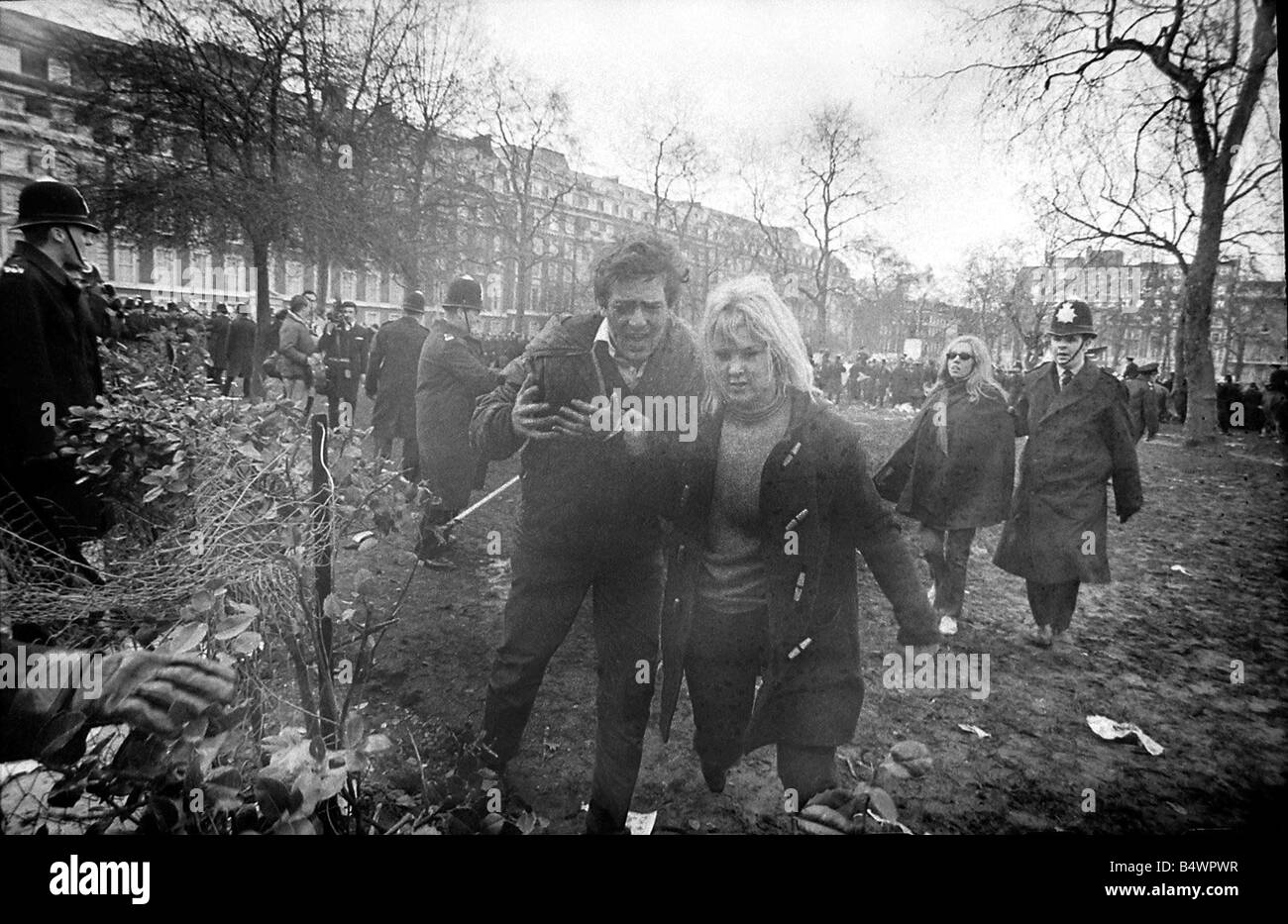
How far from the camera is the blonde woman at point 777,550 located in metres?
1.65

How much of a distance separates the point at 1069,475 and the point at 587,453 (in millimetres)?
1747

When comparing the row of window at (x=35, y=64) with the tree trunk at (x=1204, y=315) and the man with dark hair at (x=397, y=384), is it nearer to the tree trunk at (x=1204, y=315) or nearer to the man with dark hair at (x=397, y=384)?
the man with dark hair at (x=397, y=384)

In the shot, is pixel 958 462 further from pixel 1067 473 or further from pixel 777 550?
pixel 777 550

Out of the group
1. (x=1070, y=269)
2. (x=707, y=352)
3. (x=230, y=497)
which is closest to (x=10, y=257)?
(x=230, y=497)

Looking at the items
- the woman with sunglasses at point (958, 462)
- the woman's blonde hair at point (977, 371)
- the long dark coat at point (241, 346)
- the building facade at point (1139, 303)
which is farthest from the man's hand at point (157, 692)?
the building facade at point (1139, 303)

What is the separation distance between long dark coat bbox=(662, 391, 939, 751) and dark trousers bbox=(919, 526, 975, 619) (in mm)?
686

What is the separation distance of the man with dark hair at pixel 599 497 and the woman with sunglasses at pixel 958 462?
104 centimetres

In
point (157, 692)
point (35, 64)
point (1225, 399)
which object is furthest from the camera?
point (1225, 399)

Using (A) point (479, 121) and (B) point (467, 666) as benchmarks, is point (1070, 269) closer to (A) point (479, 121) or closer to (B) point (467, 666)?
(A) point (479, 121)

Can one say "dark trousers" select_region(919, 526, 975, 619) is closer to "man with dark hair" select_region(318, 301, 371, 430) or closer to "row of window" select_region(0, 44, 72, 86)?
"man with dark hair" select_region(318, 301, 371, 430)

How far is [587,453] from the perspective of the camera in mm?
1724

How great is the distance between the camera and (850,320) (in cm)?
216

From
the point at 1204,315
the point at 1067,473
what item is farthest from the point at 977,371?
the point at 1204,315
